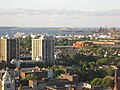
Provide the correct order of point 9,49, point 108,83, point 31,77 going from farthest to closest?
point 9,49, point 31,77, point 108,83

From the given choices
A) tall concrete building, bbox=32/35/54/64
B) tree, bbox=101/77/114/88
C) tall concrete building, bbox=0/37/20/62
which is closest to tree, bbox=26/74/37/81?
tree, bbox=101/77/114/88

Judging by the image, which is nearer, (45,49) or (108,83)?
(108,83)

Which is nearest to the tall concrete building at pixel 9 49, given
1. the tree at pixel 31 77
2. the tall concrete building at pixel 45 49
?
the tall concrete building at pixel 45 49

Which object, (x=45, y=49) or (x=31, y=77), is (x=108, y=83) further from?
(x=45, y=49)

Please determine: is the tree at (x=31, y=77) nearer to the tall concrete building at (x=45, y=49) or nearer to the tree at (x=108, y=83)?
the tree at (x=108, y=83)

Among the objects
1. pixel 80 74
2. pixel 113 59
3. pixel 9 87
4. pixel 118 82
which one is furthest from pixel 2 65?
pixel 9 87

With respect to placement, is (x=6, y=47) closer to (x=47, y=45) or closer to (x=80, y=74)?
(x=47, y=45)

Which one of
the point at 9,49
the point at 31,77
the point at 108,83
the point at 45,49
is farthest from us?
the point at 45,49

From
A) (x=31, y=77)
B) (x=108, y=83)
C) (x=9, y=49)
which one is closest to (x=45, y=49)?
(x=9, y=49)
